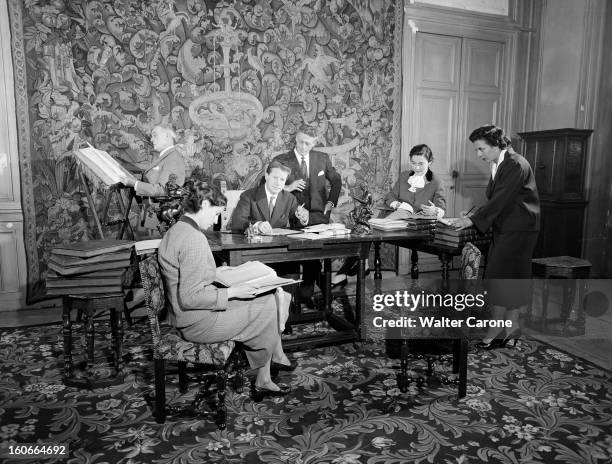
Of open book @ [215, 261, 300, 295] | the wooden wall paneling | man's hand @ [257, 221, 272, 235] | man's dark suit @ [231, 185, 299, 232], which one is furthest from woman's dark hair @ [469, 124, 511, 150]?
the wooden wall paneling

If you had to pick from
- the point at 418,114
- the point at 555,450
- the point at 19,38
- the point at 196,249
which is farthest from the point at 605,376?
the point at 19,38

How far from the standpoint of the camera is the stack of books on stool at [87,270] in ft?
11.4

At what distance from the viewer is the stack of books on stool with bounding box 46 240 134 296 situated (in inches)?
137

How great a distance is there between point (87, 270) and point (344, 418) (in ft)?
6.48

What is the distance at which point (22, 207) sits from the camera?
Result: 209 inches

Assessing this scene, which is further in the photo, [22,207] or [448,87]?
[448,87]

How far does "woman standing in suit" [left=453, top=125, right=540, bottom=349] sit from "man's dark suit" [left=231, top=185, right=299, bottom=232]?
1.51 m

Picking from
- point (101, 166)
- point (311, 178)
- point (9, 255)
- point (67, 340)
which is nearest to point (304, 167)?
point (311, 178)

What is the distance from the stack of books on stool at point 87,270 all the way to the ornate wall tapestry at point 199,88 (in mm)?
2147

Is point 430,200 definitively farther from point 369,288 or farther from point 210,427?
point 210,427

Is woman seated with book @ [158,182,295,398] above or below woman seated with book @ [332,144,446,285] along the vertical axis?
below

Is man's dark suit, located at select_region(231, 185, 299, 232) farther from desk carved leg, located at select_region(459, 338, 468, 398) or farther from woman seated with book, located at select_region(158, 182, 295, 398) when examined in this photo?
desk carved leg, located at select_region(459, 338, 468, 398)

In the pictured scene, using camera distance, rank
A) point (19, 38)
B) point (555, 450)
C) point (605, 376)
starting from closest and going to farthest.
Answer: point (555, 450)
point (605, 376)
point (19, 38)

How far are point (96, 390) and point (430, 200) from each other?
11.8 feet
